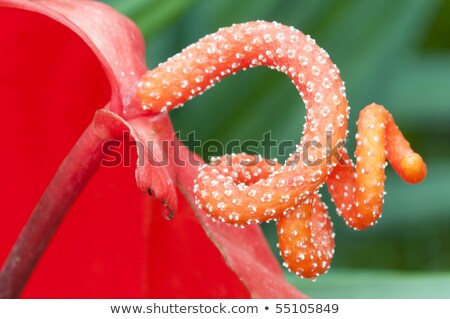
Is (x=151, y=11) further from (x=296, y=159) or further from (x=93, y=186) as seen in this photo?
(x=296, y=159)

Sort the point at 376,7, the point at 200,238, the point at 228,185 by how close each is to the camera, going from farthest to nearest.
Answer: the point at 376,7 → the point at 200,238 → the point at 228,185

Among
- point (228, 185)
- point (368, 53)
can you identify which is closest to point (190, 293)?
point (228, 185)

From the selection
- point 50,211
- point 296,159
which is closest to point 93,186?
point 50,211

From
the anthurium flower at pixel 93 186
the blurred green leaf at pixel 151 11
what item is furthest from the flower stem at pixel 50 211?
the blurred green leaf at pixel 151 11

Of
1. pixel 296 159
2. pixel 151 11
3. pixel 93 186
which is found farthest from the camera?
pixel 151 11

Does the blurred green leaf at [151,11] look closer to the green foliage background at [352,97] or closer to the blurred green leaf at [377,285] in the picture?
the green foliage background at [352,97]

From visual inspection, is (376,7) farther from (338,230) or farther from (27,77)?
(27,77)
